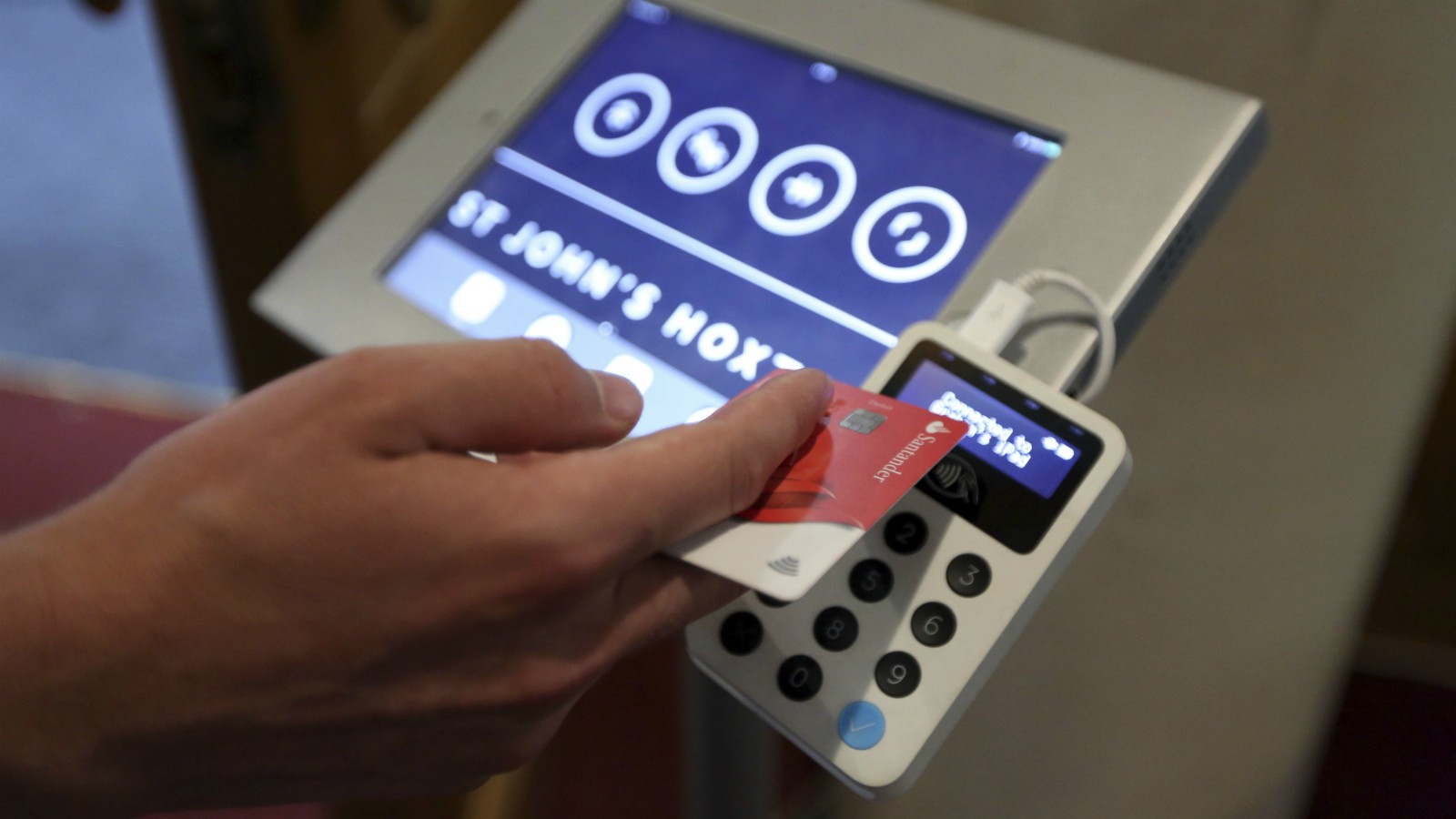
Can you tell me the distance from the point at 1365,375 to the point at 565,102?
1.79 feet

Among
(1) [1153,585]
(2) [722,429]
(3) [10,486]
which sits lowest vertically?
(3) [10,486]

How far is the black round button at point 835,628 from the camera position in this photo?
44 cm

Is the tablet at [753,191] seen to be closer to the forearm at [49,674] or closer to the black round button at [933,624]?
the black round button at [933,624]

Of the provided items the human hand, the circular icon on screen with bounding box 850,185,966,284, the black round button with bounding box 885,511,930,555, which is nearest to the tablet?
the circular icon on screen with bounding box 850,185,966,284

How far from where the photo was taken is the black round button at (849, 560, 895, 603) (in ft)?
1.48

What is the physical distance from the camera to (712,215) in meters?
0.62

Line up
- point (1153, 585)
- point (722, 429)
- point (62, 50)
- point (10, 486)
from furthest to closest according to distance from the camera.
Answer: point (62, 50), point (10, 486), point (1153, 585), point (722, 429)

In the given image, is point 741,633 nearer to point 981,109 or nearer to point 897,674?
point 897,674

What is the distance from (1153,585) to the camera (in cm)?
65

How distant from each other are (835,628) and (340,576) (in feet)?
0.68

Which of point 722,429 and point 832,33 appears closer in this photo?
point 722,429

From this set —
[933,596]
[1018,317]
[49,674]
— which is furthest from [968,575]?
[49,674]

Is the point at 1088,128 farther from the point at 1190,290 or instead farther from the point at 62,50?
A: the point at 62,50

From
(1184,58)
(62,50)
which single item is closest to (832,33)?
(1184,58)
